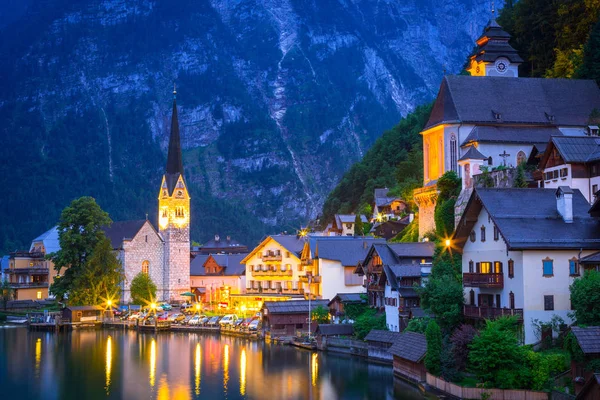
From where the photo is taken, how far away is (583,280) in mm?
41000

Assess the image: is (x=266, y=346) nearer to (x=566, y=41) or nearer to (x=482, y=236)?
(x=482, y=236)

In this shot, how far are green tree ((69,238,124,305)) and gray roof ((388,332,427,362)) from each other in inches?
2161

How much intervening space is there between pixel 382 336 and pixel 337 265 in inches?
910

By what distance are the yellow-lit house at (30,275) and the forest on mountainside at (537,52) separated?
47.7m

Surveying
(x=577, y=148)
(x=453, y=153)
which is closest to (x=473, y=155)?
(x=453, y=153)

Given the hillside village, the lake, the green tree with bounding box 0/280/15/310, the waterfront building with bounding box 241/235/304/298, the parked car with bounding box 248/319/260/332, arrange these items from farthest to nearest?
the green tree with bounding box 0/280/15/310, the waterfront building with bounding box 241/235/304/298, the parked car with bounding box 248/319/260/332, the lake, the hillside village

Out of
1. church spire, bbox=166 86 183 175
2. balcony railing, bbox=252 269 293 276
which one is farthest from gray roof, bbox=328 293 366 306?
church spire, bbox=166 86 183 175

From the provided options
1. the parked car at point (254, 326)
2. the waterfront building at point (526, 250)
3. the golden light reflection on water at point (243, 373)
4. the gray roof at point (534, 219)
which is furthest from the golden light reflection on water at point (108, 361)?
the gray roof at point (534, 219)

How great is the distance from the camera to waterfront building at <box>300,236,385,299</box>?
81.9 meters

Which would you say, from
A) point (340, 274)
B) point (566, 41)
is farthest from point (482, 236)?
point (566, 41)

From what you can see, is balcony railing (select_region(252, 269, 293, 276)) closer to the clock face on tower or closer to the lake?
the lake

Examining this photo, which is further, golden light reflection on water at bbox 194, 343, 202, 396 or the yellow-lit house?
the yellow-lit house

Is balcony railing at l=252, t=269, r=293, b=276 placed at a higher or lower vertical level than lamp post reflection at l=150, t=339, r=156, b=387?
higher

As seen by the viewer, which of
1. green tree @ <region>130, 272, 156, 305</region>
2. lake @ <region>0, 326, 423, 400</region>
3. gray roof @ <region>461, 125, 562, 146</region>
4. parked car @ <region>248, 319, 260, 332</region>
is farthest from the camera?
green tree @ <region>130, 272, 156, 305</region>
